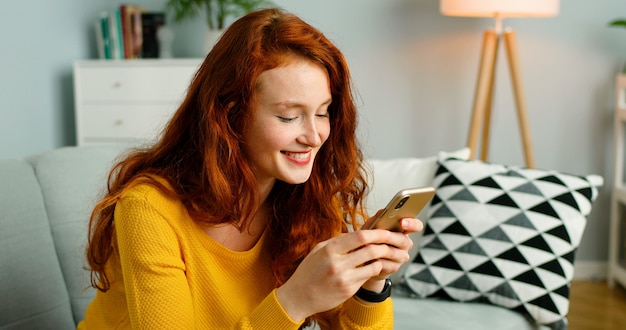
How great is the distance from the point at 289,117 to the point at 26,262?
72 cm

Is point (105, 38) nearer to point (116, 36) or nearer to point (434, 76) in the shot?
point (116, 36)

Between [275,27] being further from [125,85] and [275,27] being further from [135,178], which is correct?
[125,85]

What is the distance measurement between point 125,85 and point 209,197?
8.56ft

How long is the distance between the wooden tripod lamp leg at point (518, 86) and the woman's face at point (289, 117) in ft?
7.49

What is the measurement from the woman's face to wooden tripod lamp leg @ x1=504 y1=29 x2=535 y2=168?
2284 mm

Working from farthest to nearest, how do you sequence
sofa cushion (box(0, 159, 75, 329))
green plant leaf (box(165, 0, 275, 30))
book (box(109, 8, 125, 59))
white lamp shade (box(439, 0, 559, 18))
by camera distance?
book (box(109, 8, 125, 59)) < green plant leaf (box(165, 0, 275, 30)) < white lamp shade (box(439, 0, 559, 18)) < sofa cushion (box(0, 159, 75, 329))

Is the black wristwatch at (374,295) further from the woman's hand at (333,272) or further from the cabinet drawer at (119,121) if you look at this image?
the cabinet drawer at (119,121)

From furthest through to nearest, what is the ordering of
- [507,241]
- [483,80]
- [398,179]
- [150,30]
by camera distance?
[150,30] → [483,80] → [398,179] → [507,241]

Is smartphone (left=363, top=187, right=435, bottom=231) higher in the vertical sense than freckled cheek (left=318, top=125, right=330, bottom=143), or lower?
lower

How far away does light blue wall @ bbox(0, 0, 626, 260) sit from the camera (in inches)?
145

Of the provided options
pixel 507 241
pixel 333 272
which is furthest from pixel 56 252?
pixel 507 241

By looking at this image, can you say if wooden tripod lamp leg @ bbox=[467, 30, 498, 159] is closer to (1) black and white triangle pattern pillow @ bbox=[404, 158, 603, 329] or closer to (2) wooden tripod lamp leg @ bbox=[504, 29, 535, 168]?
(2) wooden tripod lamp leg @ bbox=[504, 29, 535, 168]

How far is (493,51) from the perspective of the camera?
3.46 m

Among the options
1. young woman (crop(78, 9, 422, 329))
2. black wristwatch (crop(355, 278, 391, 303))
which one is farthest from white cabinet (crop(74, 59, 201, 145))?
black wristwatch (crop(355, 278, 391, 303))
